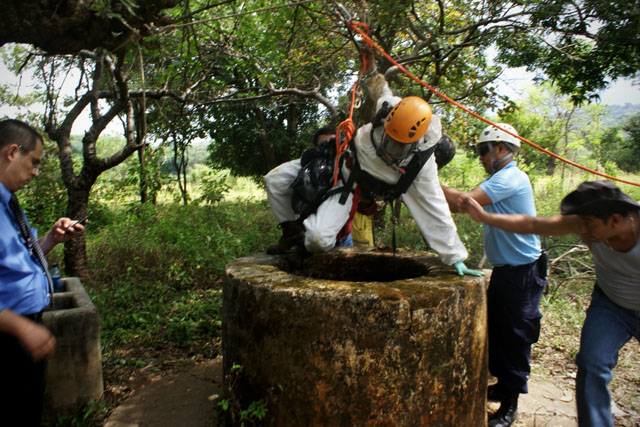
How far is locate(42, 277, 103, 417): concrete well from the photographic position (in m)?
2.92

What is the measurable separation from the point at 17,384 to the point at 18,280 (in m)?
0.47

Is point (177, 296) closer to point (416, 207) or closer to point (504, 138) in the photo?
point (416, 207)

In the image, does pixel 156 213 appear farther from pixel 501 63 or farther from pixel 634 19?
pixel 634 19

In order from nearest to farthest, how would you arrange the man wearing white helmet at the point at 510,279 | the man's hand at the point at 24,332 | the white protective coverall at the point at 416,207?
the man's hand at the point at 24,332
the white protective coverall at the point at 416,207
the man wearing white helmet at the point at 510,279

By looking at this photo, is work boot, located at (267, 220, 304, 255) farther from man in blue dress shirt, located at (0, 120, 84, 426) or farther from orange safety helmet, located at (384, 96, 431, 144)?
man in blue dress shirt, located at (0, 120, 84, 426)

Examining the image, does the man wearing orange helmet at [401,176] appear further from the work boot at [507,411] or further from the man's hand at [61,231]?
the man's hand at [61,231]

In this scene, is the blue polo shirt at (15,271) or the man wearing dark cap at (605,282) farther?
the man wearing dark cap at (605,282)

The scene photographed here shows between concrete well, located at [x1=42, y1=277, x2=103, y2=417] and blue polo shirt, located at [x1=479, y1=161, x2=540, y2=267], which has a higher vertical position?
blue polo shirt, located at [x1=479, y1=161, x2=540, y2=267]

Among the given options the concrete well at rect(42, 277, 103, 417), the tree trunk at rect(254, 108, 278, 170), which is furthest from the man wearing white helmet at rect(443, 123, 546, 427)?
the tree trunk at rect(254, 108, 278, 170)

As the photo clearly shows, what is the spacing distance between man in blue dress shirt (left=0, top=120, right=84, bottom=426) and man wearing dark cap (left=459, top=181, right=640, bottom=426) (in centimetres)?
261

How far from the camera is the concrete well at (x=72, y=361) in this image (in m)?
2.92

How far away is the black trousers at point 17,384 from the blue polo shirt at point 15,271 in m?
0.15

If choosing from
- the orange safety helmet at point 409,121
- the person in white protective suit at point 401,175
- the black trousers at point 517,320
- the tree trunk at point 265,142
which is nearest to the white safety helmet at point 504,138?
the person in white protective suit at point 401,175

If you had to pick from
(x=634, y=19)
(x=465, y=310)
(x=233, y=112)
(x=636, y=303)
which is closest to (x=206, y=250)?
(x=465, y=310)
